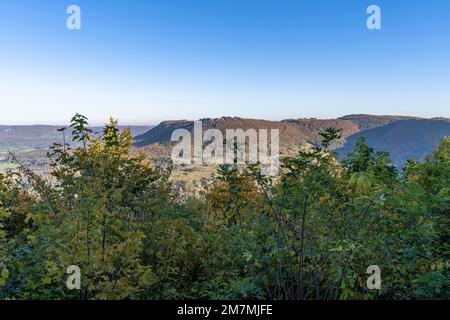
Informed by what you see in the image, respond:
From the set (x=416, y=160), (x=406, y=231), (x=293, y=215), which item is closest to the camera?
(x=406, y=231)

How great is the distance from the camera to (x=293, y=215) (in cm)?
466

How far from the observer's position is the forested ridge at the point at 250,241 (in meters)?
3.70

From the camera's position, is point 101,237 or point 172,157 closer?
point 101,237

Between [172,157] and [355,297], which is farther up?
[172,157]

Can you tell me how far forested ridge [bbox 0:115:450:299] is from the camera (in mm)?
3697

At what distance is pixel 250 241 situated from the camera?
4387 millimetres

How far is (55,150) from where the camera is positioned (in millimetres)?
5234
